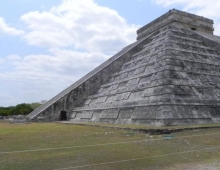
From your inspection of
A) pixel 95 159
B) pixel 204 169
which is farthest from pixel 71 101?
pixel 204 169

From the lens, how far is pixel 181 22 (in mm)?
22156

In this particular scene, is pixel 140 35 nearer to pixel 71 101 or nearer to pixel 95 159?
pixel 71 101

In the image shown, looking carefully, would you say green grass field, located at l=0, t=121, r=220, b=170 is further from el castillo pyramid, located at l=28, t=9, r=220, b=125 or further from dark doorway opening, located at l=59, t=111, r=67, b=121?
dark doorway opening, located at l=59, t=111, r=67, b=121

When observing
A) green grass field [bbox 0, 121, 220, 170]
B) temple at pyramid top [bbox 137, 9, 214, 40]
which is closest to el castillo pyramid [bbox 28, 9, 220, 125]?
temple at pyramid top [bbox 137, 9, 214, 40]

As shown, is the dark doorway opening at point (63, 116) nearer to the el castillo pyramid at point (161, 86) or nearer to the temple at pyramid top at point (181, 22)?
the el castillo pyramid at point (161, 86)

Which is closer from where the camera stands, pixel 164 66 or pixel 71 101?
pixel 164 66

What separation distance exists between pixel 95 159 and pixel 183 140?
345 centimetres

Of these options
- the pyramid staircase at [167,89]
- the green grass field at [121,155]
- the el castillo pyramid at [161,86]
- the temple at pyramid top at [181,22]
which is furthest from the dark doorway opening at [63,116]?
the green grass field at [121,155]

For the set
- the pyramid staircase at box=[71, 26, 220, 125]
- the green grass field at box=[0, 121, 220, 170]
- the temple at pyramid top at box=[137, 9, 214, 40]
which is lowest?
the green grass field at box=[0, 121, 220, 170]

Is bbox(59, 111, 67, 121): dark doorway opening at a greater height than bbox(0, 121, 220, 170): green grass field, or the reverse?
bbox(59, 111, 67, 121): dark doorway opening

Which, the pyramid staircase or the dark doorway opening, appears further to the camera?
the dark doorway opening

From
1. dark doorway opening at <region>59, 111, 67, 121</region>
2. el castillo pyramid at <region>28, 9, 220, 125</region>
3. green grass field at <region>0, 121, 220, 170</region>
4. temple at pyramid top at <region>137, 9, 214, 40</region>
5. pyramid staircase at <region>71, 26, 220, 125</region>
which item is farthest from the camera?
temple at pyramid top at <region>137, 9, 214, 40</region>

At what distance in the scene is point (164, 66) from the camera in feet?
47.8

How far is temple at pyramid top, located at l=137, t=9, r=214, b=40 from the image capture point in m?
22.0
